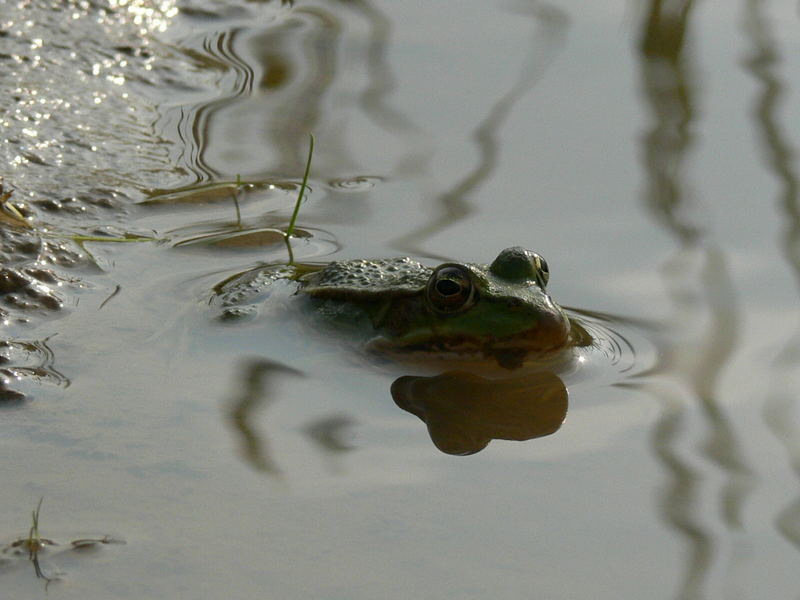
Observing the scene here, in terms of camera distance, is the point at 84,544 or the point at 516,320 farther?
the point at 516,320

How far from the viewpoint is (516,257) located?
11.3ft

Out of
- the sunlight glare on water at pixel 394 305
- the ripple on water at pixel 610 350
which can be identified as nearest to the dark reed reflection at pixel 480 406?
the sunlight glare on water at pixel 394 305

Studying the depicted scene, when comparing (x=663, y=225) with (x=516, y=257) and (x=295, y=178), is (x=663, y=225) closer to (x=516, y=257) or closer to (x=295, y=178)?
(x=516, y=257)

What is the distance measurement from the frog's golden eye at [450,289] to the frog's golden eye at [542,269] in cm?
24

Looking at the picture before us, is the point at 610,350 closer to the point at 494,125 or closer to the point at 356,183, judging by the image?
the point at 356,183

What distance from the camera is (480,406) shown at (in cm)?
326

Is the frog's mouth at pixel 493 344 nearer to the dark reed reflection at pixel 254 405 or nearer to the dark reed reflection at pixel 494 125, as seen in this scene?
the dark reed reflection at pixel 254 405

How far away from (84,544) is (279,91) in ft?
10.5

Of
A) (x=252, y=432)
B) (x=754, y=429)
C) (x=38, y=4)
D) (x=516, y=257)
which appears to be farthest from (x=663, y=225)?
(x=38, y=4)

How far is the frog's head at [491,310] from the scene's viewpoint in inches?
130

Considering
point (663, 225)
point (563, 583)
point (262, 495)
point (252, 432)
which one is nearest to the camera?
point (563, 583)

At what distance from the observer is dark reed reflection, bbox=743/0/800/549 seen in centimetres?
292

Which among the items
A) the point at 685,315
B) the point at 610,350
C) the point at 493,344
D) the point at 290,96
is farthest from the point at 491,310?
the point at 290,96

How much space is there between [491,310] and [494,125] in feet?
5.41
